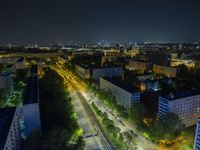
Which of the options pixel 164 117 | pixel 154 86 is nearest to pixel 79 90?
pixel 154 86

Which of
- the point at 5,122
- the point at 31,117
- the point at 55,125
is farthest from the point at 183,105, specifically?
the point at 5,122

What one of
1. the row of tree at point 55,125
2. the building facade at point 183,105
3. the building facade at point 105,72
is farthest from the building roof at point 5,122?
the building facade at point 105,72

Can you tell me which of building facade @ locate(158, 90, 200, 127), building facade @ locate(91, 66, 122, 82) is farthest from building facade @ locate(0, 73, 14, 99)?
building facade @ locate(158, 90, 200, 127)

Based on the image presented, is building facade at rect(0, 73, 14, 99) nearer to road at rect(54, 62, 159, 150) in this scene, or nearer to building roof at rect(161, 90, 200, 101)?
road at rect(54, 62, 159, 150)

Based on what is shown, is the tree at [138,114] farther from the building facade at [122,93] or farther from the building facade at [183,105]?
the building facade at [122,93]

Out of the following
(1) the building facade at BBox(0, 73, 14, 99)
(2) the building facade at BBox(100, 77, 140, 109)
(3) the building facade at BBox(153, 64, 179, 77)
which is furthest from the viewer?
(3) the building facade at BBox(153, 64, 179, 77)

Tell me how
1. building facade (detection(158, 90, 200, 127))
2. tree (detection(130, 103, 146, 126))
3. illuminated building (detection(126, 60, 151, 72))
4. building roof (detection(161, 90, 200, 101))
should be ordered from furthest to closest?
illuminated building (detection(126, 60, 151, 72)) → tree (detection(130, 103, 146, 126)) → building roof (detection(161, 90, 200, 101)) → building facade (detection(158, 90, 200, 127))
